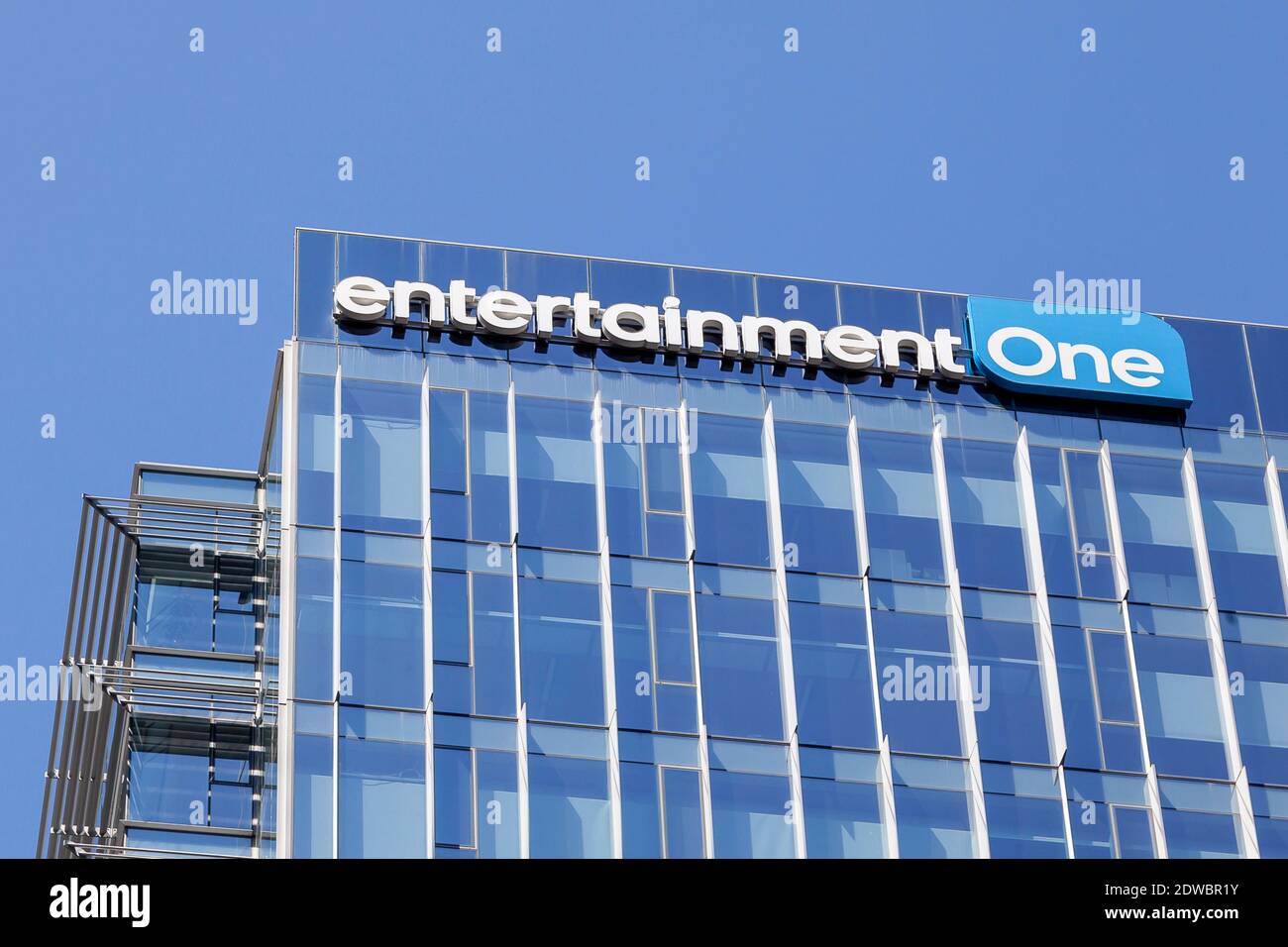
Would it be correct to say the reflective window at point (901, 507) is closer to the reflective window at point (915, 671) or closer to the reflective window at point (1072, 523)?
the reflective window at point (915, 671)

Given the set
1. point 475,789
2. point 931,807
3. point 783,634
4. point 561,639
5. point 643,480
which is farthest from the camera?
point 643,480

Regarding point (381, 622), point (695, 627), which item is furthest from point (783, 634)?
point (381, 622)

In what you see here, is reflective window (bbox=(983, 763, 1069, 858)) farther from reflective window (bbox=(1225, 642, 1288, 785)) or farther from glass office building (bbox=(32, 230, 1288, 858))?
reflective window (bbox=(1225, 642, 1288, 785))

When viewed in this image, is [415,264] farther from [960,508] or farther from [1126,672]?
[1126,672]

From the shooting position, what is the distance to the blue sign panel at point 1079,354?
47125 millimetres

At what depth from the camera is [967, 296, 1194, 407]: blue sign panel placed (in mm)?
47125

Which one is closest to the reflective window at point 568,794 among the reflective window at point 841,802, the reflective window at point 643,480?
the reflective window at point 841,802

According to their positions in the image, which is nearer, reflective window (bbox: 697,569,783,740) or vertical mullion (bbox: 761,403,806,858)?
vertical mullion (bbox: 761,403,806,858)

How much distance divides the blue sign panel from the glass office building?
1.35ft

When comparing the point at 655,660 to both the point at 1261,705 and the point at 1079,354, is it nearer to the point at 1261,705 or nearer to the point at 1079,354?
the point at 1261,705

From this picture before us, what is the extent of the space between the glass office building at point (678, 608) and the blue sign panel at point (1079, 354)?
0.41 m

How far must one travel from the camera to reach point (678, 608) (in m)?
42.2

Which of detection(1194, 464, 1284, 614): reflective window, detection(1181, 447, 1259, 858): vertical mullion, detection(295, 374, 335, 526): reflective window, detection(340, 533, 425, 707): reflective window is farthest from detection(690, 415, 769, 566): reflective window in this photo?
detection(1194, 464, 1284, 614): reflective window

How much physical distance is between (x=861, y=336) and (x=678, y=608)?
7.92 meters
